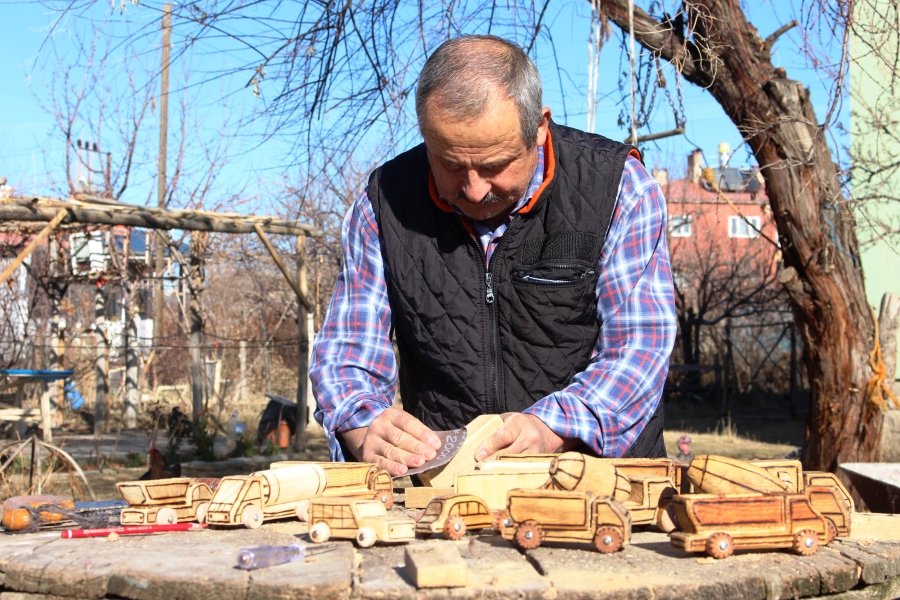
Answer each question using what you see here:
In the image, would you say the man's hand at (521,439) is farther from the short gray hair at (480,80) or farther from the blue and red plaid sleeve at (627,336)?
the short gray hair at (480,80)

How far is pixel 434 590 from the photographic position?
1180 millimetres

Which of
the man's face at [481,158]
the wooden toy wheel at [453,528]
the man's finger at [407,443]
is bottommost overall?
the wooden toy wheel at [453,528]

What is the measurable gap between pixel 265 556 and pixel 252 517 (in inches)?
16.3

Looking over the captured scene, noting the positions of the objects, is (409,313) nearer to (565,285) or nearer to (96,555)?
(565,285)

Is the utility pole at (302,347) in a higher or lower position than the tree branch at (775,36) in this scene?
lower

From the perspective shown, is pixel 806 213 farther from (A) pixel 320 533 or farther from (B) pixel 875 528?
(A) pixel 320 533

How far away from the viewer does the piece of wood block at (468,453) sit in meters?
1.99

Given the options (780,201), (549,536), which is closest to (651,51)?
(780,201)

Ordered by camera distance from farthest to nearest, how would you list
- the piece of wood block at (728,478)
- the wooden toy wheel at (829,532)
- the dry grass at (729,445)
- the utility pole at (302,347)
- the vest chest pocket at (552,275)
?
the utility pole at (302,347), the dry grass at (729,445), the vest chest pocket at (552,275), the piece of wood block at (728,478), the wooden toy wheel at (829,532)

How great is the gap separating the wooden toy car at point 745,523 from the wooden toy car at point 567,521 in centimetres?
10

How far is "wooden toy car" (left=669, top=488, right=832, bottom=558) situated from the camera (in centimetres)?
139

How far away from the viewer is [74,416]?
15250 millimetres

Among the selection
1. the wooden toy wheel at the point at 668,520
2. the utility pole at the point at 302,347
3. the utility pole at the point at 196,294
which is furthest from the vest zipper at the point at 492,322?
the utility pole at the point at 196,294

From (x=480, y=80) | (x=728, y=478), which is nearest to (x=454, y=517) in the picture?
Answer: (x=728, y=478)
